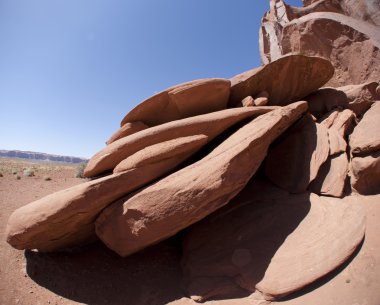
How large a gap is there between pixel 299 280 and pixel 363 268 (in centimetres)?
128

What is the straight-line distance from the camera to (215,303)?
5141mm

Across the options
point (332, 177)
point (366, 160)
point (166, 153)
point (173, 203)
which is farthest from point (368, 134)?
point (173, 203)

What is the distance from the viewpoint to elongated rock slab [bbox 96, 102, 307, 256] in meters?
5.50

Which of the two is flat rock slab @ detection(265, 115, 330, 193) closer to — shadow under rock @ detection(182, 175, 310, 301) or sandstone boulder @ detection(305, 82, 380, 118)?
shadow under rock @ detection(182, 175, 310, 301)

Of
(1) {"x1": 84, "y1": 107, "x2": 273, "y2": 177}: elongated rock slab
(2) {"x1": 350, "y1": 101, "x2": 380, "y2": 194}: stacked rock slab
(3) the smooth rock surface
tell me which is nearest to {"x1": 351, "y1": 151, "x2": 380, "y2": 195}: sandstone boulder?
(2) {"x1": 350, "y1": 101, "x2": 380, "y2": 194}: stacked rock slab

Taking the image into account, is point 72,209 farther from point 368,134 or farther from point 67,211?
point 368,134

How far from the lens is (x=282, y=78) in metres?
9.45

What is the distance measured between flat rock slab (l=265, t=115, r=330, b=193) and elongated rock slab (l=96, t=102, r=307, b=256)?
6.80 feet

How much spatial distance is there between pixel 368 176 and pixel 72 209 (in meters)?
7.73

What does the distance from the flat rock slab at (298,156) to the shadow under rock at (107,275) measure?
13.9ft

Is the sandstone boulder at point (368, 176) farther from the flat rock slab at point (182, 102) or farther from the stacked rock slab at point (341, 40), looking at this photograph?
the stacked rock slab at point (341, 40)

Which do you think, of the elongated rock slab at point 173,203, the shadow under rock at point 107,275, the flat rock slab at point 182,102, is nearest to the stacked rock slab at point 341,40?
the flat rock slab at point 182,102

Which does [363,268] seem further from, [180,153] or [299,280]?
[180,153]

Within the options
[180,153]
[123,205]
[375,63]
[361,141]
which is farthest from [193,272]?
[375,63]
